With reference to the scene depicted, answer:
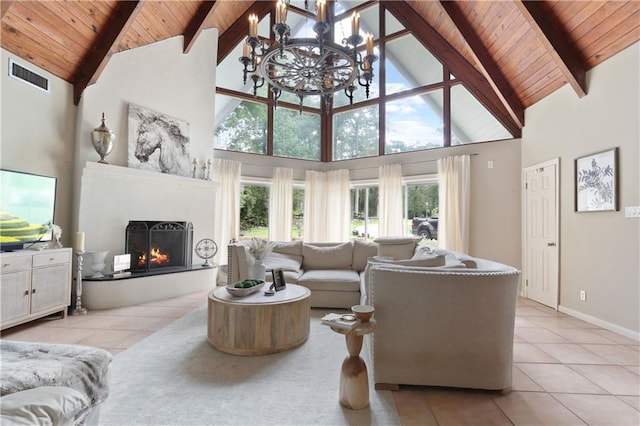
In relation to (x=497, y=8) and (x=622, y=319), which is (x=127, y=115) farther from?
(x=622, y=319)

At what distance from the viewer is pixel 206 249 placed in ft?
16.7

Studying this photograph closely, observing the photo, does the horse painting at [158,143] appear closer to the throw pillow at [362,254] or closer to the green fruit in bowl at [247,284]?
the green fruit in bowl at [247,284]

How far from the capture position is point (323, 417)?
1.71 meters

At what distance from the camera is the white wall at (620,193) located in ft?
10.2

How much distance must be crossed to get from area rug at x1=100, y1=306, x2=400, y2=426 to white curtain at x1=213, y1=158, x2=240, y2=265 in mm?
3132

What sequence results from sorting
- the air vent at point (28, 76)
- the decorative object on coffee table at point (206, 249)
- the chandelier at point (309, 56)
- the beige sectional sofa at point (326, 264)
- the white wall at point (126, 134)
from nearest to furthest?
the chandelier at point (309, 56)
the air vent at point (28, 76)
the beige sectional sofa at point (326, 264)
the white wall at point (126, 134)
the decorative object on coffee table at point (206, 249)

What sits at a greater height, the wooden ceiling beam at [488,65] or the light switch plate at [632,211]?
the wooden ceiling beam at [488,65]

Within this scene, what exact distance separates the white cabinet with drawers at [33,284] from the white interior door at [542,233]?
5.88m

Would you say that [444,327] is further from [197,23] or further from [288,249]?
[197,23]

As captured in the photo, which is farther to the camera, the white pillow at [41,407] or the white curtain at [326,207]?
the white curtain at [326,207]

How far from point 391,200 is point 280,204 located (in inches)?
87.1

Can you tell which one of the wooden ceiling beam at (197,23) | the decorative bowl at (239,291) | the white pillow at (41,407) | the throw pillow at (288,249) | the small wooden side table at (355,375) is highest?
the wooden ceiling beam at (197,23)

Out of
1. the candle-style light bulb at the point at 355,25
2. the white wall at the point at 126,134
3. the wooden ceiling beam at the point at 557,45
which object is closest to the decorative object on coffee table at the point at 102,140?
the white wall at the point at 126,134

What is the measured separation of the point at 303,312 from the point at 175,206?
9.95ft
